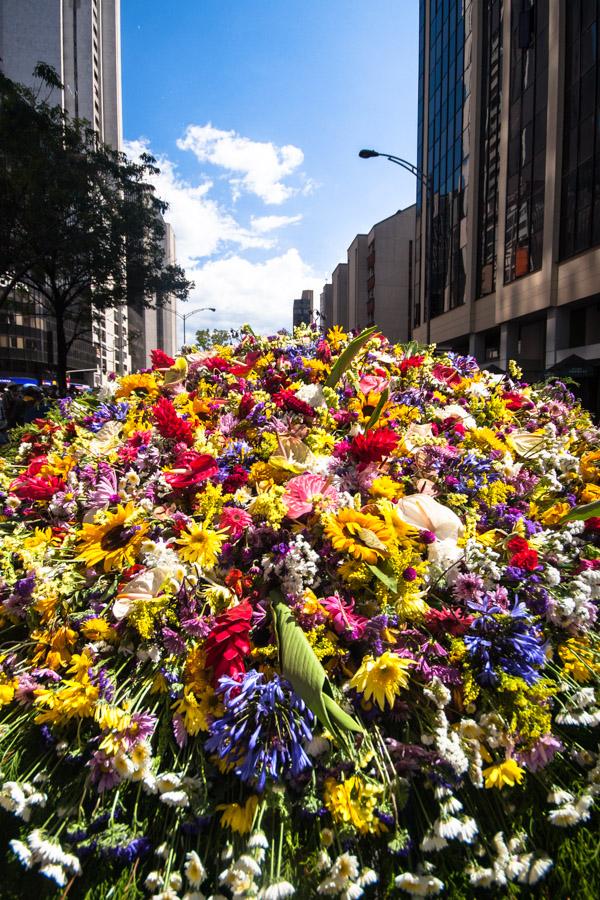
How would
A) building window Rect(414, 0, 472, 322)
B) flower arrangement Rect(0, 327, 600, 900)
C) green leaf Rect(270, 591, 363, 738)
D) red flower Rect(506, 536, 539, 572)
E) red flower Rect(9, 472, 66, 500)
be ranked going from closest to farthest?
1. green leaf Rect(270, 591, 363, 738)
2. flower arrangement Rect(0, 327, 600, 900)
3. red flower Rect(506, 536, 539, 572)
4. red flower Rect(9, 472, 66, 500)
5. building window Rect(414, 0, 472, 322)

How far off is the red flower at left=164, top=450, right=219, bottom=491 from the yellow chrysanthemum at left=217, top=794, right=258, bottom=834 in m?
0.85

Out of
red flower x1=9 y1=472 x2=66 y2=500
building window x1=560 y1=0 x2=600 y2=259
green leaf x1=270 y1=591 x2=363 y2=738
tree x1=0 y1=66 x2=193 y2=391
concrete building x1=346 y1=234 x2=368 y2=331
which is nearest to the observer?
green leaf x1=270 y1=591 x2=363 y2=738

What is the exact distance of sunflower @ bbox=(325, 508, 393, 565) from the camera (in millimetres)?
1336

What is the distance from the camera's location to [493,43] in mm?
22141

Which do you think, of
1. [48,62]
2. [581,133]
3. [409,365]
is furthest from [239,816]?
[48,62]

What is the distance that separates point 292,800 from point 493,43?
94.9ft

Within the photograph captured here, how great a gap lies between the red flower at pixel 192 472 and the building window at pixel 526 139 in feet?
64.5

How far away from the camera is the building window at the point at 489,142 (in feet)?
71.1

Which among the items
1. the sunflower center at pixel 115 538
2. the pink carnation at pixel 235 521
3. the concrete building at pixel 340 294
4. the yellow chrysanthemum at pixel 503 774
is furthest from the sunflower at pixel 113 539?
the concrete building at pixel 340 294

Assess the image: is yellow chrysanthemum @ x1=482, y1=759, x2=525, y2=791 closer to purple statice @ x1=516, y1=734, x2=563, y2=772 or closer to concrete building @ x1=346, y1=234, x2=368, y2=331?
purple statice @ x1=516, y1=734, x2=563, y2=772

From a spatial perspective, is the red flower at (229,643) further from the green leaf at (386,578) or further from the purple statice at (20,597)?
the purple statice at (20,597)

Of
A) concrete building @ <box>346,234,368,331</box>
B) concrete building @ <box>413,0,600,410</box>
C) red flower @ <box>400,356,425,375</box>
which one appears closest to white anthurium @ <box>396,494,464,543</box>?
red flower @ <box>400,356,425,375</box>

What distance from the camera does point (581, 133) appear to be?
618 inches

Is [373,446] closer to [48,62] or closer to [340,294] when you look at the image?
[48,62]
